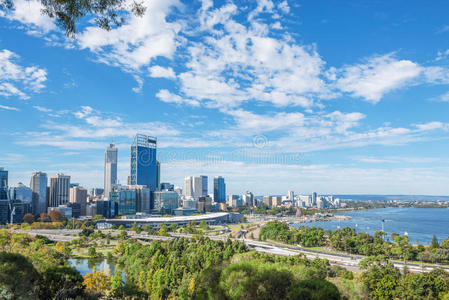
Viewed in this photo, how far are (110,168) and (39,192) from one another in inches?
2408

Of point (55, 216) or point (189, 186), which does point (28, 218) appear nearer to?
point (55, 216)

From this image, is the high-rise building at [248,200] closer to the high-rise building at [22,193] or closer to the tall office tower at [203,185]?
the tall office tower at [203,185]

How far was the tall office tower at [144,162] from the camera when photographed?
87.9m

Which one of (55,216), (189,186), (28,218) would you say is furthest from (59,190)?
(189,186)

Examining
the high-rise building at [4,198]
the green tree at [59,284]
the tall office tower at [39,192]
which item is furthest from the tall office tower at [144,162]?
the green tree at [59,284]

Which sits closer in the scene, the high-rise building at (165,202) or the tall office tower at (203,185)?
the high-rise building at (165,202)

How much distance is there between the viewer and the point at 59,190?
7131 cm

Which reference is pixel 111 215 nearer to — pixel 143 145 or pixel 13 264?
pixel 143 145

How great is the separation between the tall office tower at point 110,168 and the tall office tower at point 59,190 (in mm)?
52619

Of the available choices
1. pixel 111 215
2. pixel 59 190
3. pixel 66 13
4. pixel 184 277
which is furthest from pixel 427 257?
pixel 59 190

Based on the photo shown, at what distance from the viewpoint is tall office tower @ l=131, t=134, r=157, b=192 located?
8788 centimetres

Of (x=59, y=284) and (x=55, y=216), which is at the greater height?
(x=59, y=284)

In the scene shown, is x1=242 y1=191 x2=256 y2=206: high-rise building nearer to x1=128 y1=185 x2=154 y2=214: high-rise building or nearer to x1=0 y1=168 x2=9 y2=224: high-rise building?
x1=128 y1=185 x2=154 y2=214: high-rise building

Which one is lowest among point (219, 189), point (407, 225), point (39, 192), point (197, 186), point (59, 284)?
point (407, 225)
